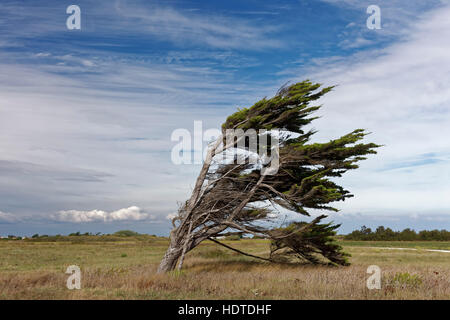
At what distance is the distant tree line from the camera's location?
224ft

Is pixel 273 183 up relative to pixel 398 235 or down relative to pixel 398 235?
up

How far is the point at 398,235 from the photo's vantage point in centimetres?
7044

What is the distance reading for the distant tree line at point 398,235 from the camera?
6825 cm

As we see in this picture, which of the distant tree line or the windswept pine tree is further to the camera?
the distant tree line

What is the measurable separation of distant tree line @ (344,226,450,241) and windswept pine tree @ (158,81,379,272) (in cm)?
5699

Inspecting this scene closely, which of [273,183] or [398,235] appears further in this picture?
[398,235]

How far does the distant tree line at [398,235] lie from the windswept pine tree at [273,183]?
57.0 metres

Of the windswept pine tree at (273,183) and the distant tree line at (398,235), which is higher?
the windswept pine tree at (273,183)

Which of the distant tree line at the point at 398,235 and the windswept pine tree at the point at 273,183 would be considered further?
the distant tree line at the point at 398,235

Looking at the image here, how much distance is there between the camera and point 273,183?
19578mm

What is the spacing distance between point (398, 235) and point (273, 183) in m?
60.5

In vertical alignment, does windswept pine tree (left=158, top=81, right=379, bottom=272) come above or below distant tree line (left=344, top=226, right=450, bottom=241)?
above
